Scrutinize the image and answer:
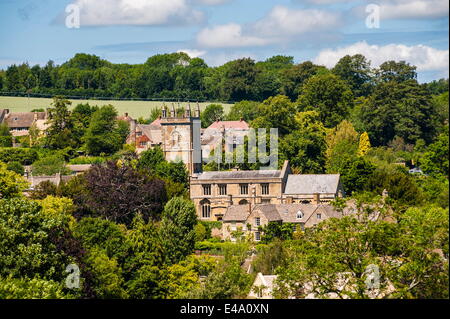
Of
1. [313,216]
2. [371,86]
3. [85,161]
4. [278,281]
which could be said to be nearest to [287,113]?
[85,161]

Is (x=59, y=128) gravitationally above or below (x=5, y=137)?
above

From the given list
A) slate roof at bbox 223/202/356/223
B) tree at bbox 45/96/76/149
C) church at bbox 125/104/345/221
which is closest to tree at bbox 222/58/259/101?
tree at bbox 45/96/76/149

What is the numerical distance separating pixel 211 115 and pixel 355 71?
21.8 meters

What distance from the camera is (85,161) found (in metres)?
93.2

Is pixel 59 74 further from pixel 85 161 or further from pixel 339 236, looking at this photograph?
pixel 339 236

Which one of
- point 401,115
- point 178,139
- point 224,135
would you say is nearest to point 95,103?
point 224,135

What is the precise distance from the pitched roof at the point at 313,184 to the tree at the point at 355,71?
57439 millimetres

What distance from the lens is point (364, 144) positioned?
306 ft

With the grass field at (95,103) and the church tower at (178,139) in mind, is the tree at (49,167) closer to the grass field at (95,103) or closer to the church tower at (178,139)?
the church tower at (178,139)

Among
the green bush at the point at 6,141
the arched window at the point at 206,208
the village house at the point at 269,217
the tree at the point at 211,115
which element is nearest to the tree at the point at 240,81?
the tree at the point at 211,115

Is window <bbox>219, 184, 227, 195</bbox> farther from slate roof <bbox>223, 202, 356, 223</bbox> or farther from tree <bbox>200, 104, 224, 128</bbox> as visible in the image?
tree <bbox>200, 104, 224, 128</bbox>

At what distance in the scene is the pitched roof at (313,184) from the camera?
233 feet

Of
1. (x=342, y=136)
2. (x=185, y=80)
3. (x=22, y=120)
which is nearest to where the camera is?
(x=342, y=136)

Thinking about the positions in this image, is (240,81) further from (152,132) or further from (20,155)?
(20,155)
